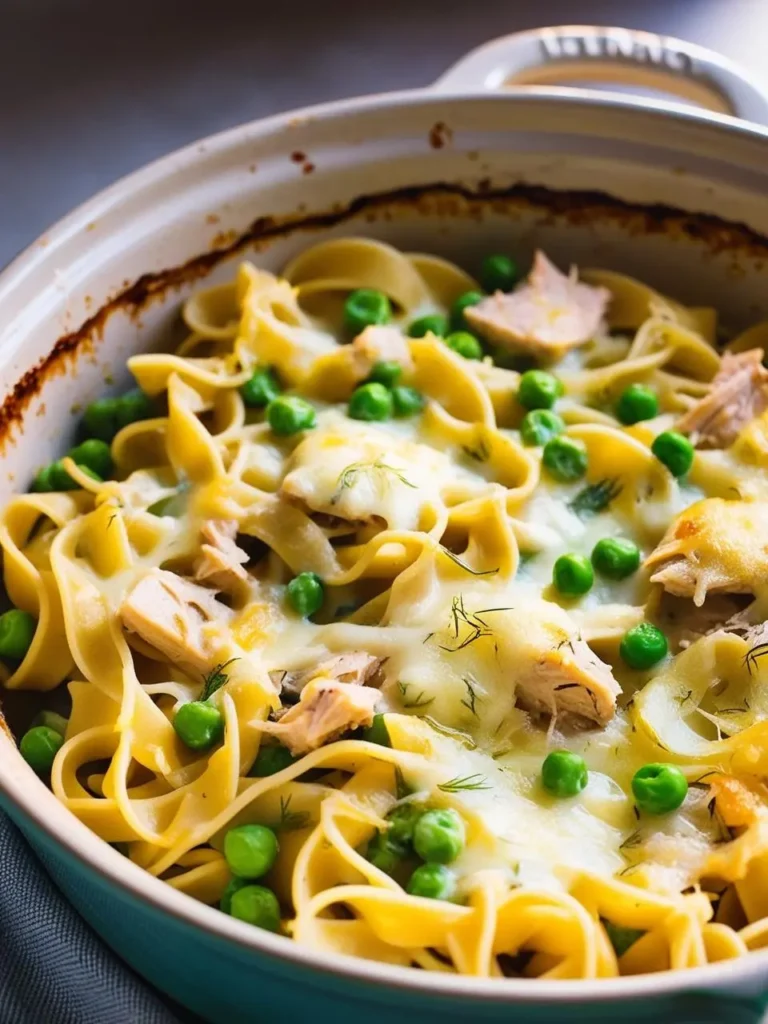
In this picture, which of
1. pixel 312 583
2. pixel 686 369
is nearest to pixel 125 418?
pixel 312 583

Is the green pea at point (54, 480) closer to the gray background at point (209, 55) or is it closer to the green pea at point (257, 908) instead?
the green pea at point (257, 908)

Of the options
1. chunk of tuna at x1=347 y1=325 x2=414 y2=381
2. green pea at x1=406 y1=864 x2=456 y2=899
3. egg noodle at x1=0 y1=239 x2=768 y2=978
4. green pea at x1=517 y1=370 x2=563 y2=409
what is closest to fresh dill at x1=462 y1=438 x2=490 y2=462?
egg noodle at x1=0 y1=239 x2=768 y2=978

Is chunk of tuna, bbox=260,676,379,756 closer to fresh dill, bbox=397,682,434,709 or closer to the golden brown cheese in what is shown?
fresh dill, bbox=397,682,434,709

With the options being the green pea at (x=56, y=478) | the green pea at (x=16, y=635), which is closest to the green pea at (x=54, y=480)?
the green pea at (x=56, y=478)

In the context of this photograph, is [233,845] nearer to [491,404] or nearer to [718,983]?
[718,983]

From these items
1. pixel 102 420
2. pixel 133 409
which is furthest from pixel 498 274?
pixel 102 420

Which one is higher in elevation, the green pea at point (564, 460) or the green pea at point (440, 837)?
the green pea at point (564, 460)

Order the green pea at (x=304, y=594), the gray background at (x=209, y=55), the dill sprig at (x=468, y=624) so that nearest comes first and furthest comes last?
the dill sprig at (x=468, y=624)
the green pea at (x=304, y=594)
the gray background at (x=209, y=55)

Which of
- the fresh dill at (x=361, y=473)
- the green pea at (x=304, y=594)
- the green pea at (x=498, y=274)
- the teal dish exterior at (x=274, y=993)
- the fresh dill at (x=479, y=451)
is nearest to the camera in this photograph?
the teal dish exterior at (x=274, y=993)

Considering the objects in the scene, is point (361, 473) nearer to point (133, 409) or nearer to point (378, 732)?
point (378, 732)
